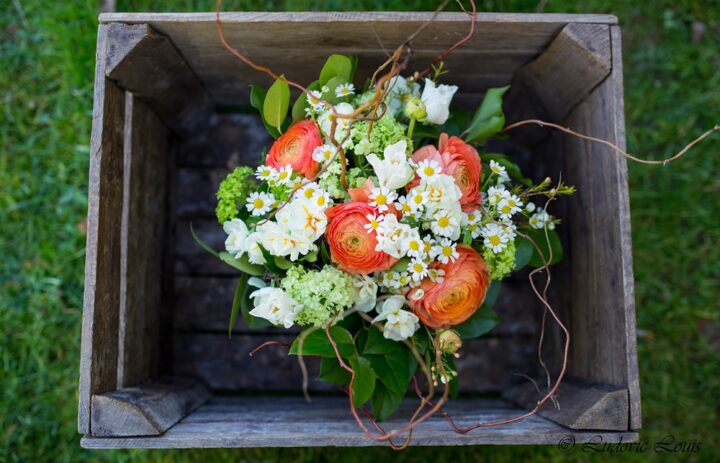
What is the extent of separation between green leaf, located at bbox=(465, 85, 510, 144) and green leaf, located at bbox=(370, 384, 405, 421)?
19.8 inches

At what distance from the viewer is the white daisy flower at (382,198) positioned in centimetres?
89

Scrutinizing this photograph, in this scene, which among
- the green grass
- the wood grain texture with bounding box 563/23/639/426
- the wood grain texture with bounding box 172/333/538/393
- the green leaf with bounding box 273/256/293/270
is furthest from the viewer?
the green grass

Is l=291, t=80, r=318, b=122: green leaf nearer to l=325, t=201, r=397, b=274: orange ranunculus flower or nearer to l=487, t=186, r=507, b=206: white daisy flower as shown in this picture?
l=325, t=201, r=397, b=274: orange ranunculus flower

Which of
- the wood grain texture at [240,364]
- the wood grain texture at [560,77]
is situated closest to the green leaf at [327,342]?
the wood grain texture at [240,364]

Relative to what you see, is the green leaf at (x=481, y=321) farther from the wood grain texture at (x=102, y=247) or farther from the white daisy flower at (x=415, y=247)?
the wood grain texture at (x=102, y=247)

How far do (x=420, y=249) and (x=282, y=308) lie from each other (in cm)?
23

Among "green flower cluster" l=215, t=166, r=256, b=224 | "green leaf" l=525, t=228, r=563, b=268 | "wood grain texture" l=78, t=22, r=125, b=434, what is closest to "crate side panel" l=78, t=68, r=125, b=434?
"wood grain texture" l=78, t=22, r=125, b=434

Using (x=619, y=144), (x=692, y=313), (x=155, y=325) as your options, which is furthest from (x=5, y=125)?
(x=692, y=313)

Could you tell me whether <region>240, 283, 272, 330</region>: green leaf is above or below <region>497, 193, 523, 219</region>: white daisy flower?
below

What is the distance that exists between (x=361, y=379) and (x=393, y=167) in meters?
0.39

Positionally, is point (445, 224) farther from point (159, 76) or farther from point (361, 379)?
point (159, 76)

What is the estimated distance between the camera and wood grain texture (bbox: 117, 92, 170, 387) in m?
1.18

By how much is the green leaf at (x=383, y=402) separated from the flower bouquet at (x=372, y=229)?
39 millimetres

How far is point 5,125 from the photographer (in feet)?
5.35
